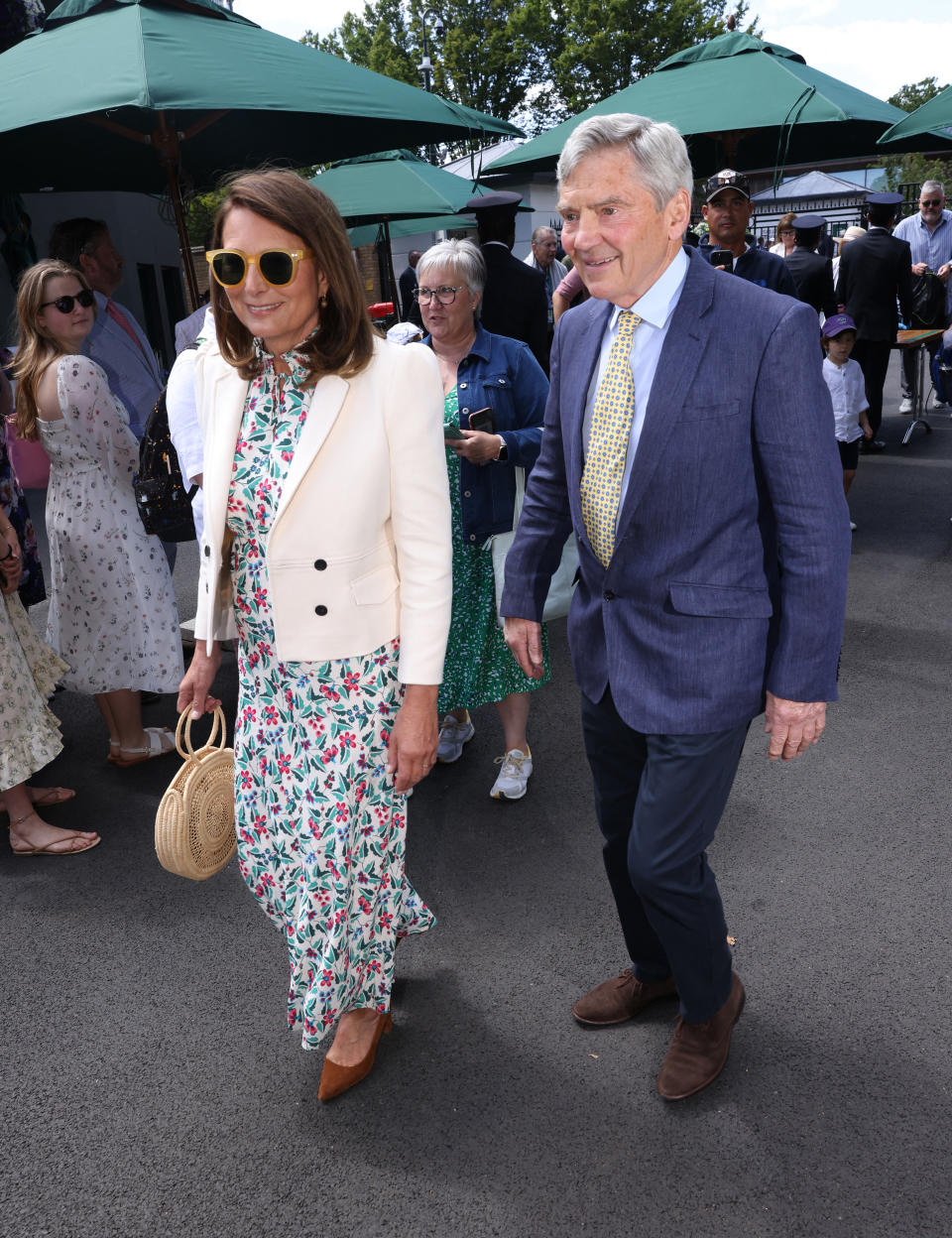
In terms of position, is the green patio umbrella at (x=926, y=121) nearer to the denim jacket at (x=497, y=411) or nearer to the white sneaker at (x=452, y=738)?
the denim jacket at (x=497, y=411)

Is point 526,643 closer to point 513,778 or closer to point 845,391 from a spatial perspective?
point 513,778

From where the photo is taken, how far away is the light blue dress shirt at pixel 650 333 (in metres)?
2.12

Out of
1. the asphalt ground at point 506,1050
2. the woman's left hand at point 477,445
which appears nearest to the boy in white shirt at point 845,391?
the asphalt ground at point 506,1050

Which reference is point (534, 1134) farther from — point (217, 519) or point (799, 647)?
point (217, 519)

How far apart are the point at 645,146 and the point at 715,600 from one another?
916 mm

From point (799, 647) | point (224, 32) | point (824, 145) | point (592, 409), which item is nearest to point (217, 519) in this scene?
point (592, 409)

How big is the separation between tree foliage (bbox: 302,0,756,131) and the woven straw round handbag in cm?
4006

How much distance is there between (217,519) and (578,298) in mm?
4990

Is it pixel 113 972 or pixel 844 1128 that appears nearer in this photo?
pixel 844 1128

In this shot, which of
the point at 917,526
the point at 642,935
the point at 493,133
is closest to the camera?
the point at 642,935

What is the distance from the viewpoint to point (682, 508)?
206cm

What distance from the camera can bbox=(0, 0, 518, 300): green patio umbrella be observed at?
3.78 metres

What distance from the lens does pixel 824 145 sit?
8391 mm

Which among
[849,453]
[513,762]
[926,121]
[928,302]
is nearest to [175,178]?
[513,762]
